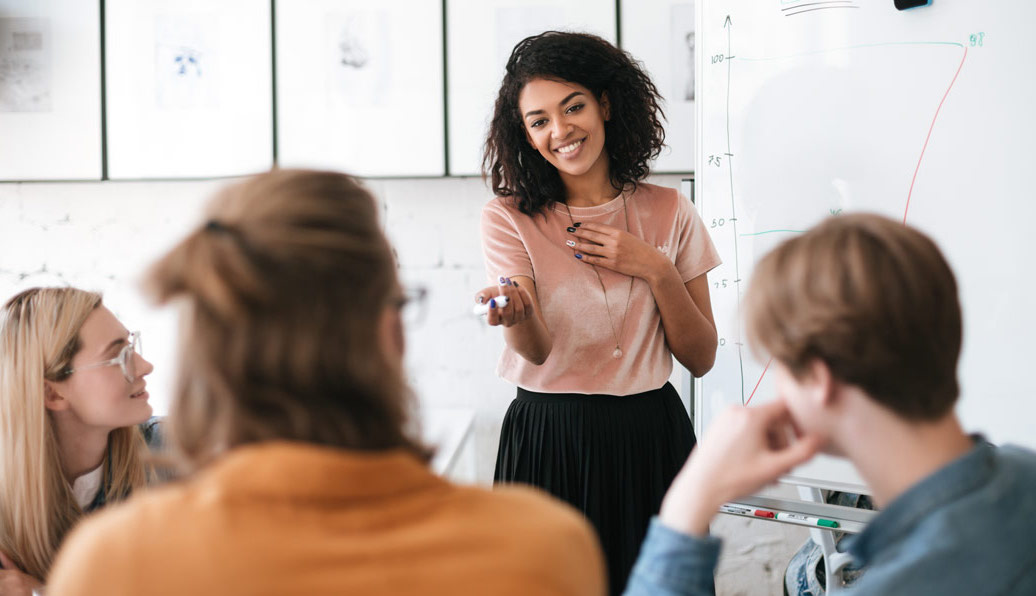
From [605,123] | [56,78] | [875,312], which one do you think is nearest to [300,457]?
[875,312]

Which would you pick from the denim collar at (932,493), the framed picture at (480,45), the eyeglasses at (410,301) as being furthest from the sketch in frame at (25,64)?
the denim collar at (932,493)

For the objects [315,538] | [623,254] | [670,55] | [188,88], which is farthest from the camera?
[188,88]

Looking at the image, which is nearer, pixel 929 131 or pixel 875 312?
pixel 875 312

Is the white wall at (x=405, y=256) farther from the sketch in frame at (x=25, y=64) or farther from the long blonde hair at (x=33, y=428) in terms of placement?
the long blonde hair at (x=33, y=428)

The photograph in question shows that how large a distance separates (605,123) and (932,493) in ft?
3.12

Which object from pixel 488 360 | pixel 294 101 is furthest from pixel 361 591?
pixel 294 101

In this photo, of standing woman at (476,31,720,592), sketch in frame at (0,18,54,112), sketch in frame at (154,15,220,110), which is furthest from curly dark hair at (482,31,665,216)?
sketch in frame at (0,18,54,112)

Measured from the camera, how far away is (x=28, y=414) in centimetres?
117

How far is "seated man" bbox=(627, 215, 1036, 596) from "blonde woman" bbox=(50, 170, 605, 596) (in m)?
0.16

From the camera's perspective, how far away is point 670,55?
2092 mm

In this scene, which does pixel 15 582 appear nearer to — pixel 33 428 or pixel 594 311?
pixel 33 428

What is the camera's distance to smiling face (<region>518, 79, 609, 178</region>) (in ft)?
4.48

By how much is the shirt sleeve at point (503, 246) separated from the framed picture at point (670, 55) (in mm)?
821

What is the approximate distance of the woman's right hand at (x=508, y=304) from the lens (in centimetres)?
120
